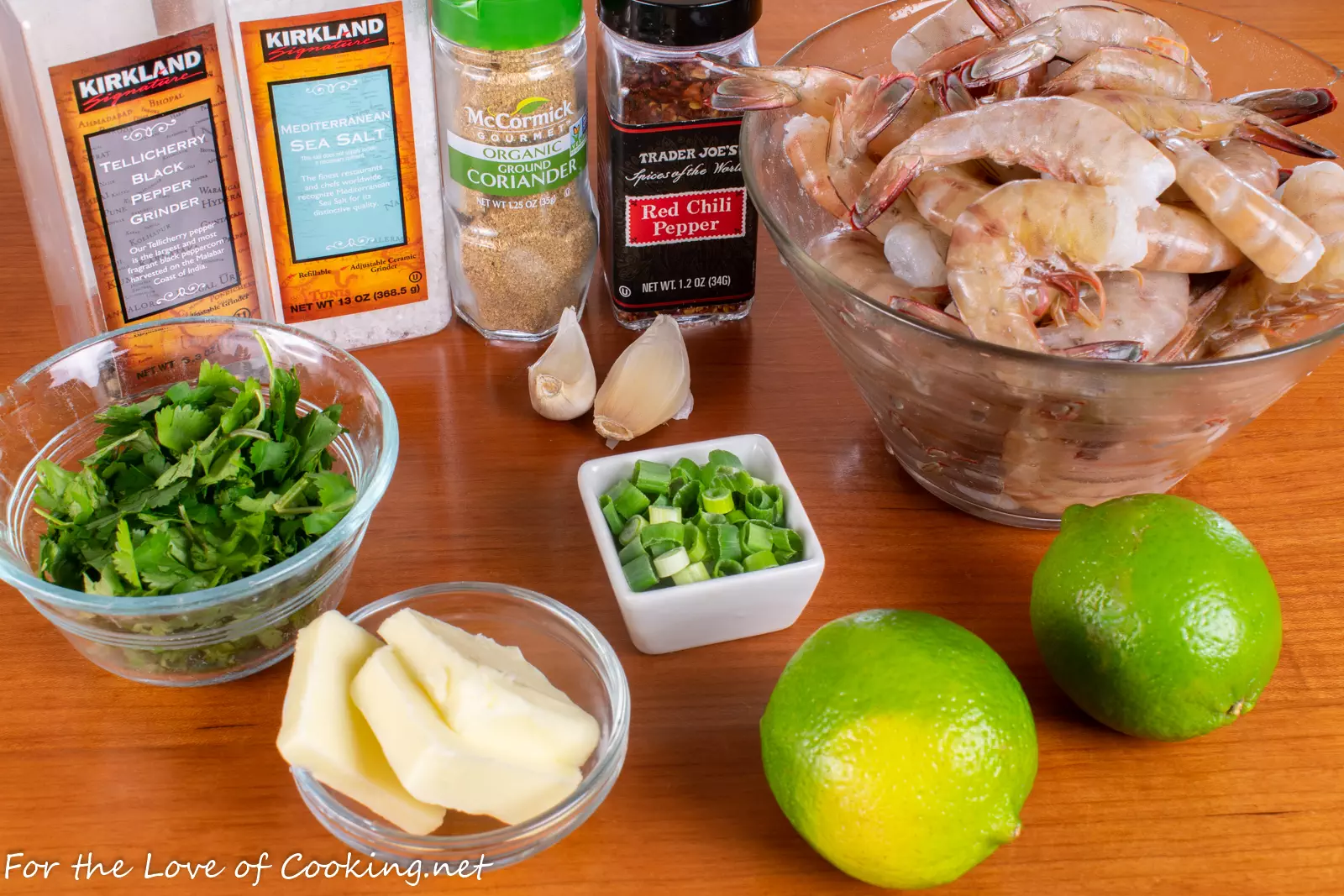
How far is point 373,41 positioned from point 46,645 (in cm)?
50

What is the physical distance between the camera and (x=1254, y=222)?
2.69 ft

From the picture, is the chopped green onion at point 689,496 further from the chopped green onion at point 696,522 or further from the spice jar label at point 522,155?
the spice jar label at point 522,155

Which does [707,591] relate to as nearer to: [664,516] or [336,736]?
[664,516]

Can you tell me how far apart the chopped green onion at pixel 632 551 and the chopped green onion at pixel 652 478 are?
56mm

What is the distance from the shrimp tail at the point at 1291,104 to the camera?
3.04 ft

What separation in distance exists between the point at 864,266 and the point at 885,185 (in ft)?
0.21

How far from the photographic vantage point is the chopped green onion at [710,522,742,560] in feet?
2.74

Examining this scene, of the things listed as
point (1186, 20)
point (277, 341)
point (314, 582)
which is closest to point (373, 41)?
point (277, 341)

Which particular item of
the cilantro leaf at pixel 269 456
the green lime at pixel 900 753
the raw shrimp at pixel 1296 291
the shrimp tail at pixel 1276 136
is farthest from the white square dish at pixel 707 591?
the shrimp tail at pixel 1276 136

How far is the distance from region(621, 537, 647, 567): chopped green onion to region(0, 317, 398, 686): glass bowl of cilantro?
0.55 feet

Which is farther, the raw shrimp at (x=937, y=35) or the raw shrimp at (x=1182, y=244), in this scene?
the raw shrimp at (x=937, y=35)

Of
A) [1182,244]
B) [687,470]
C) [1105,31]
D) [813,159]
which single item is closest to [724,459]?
[687,470]

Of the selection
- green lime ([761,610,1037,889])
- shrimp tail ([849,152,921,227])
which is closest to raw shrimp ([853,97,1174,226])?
shrimp tail ([849,152,921,227])

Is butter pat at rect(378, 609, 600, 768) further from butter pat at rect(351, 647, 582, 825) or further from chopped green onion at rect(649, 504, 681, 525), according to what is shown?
chopped green onion at rect(649, 504, 681, 525)
